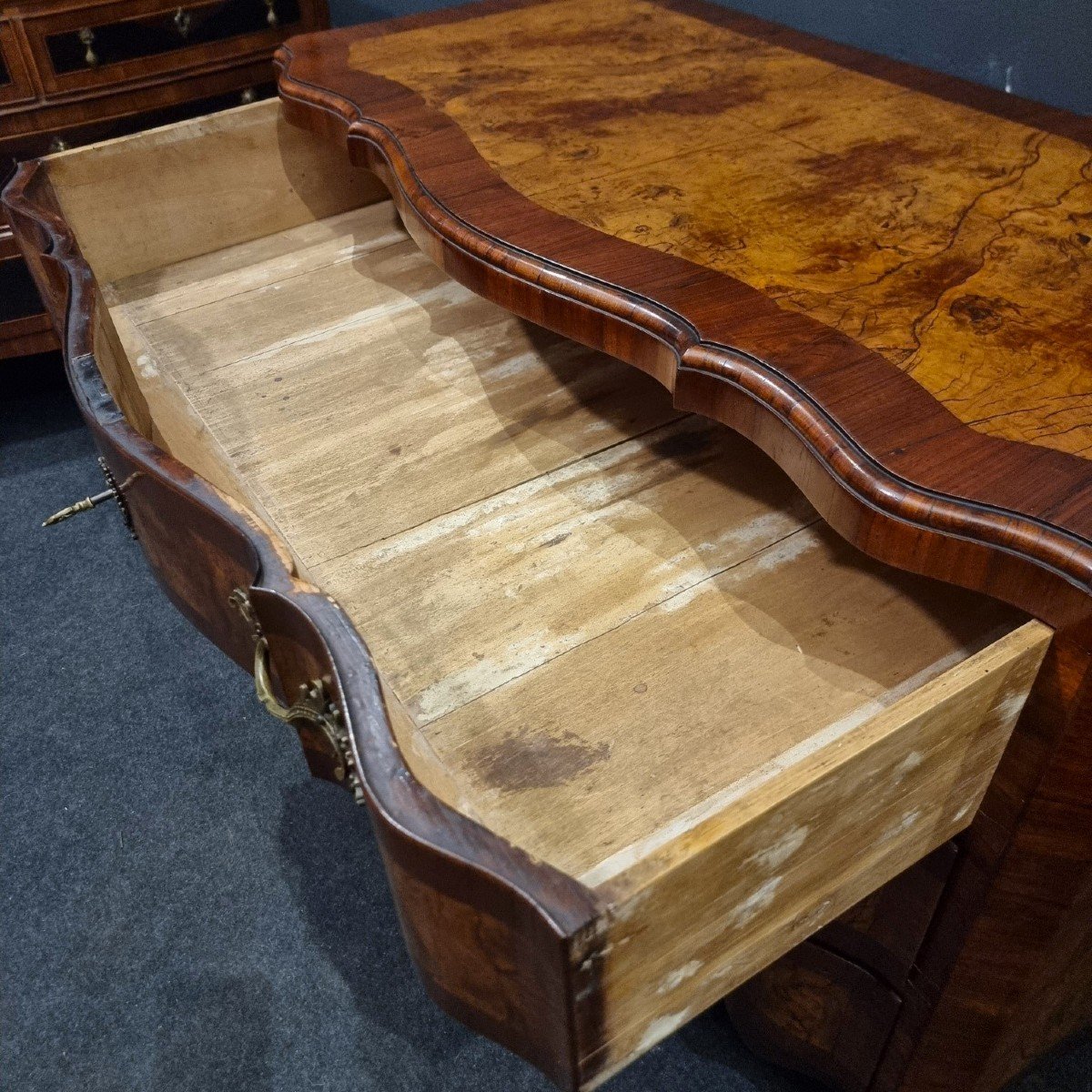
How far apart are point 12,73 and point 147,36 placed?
0.58ft

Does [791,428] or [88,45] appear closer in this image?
[791,428]

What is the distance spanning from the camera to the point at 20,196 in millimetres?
863

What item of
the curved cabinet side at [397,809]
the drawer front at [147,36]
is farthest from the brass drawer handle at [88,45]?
the curved cabinet side at [397,809]

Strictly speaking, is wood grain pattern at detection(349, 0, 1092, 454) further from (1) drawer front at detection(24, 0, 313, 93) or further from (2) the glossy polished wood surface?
(1) drawer front at detection(24, 0, 313, 93)

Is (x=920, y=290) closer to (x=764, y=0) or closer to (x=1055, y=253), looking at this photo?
(x=1055, y=253)

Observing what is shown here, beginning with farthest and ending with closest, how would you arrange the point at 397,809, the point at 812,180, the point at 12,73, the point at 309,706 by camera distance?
the point at 12,73 → the point at 812,180 → the point at 309,706 → the point at 397,809

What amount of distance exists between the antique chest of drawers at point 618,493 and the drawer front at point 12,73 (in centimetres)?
49

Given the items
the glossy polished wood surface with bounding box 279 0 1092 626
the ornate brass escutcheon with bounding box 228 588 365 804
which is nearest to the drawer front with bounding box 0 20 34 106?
the glossy polished wood surface with bounding box 279 0 1092 626

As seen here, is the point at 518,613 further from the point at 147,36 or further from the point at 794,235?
the point at 147,36

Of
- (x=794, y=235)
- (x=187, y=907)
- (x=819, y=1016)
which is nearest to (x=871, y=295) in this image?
(x=794, y=235)

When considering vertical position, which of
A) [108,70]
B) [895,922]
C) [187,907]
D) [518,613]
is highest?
[108,70]

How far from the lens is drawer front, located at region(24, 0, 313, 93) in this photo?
52.6 inches

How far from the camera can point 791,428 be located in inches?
22.5

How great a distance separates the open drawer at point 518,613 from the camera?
0.45 m
